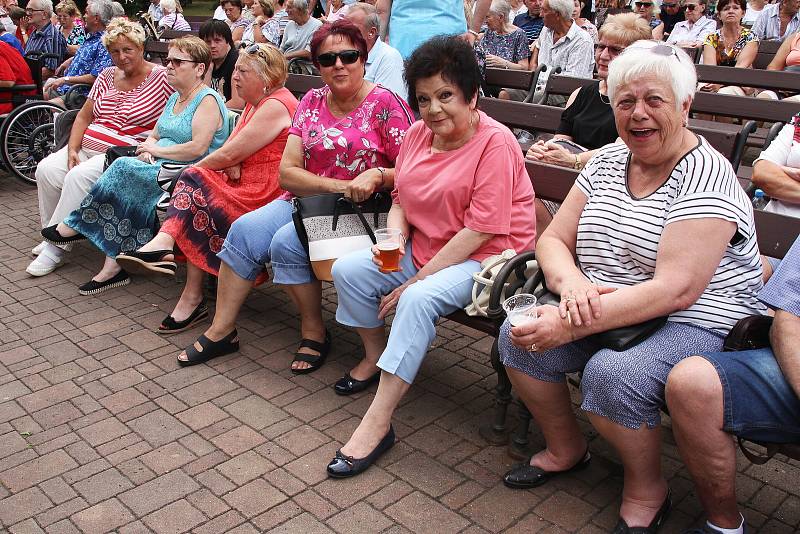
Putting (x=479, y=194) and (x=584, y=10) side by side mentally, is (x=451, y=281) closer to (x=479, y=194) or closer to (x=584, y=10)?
(x=479, y=194)

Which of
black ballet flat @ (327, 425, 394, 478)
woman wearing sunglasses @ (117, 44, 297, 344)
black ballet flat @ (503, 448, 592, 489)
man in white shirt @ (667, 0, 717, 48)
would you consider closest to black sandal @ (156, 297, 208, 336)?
woman wearing sunglasses @ (117, 44, 297, 344)

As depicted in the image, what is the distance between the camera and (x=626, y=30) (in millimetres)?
4316

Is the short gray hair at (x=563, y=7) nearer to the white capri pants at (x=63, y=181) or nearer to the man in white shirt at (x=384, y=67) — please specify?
the man in white shirt at (x=384, y=67)

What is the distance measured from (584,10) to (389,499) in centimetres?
1056

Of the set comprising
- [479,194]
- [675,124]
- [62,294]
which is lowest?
[62,294]

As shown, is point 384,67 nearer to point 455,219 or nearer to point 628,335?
point 455,219

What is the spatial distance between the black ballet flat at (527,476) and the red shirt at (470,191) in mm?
877

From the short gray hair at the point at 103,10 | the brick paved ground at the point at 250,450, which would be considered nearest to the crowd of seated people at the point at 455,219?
the brick paved ground at the point at 250,450

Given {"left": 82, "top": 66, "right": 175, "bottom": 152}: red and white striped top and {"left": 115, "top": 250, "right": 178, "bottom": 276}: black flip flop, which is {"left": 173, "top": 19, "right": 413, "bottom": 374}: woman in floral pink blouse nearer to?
{"left": 115, "top": 250, "right": 178, "bottom": 276}: black flip flop

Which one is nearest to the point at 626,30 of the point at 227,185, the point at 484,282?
the point at 484,282

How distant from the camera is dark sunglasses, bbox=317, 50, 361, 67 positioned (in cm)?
389

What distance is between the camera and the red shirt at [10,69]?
7172 mm

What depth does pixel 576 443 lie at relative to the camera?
9.99 ft

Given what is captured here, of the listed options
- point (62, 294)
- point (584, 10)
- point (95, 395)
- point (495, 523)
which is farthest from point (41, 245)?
point (584, 10)
